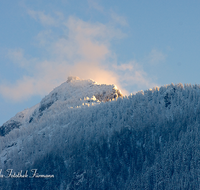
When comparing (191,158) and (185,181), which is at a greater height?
(191,158)

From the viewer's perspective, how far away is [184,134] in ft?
568

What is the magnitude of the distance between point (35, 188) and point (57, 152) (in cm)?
2563

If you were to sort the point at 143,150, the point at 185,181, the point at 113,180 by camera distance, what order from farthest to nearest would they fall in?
the point at 143,150
the point at 113,180
the point at 185,181

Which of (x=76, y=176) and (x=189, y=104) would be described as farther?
(x=189, y=104)

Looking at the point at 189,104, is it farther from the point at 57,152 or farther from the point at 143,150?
the point at 57,152

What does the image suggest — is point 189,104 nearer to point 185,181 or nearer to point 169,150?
point 169,150

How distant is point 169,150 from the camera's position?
170m

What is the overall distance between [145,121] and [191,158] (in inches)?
1776

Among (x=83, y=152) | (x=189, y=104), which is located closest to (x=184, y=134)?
(x=189, y=104)

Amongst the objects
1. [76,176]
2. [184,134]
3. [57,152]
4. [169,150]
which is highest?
[184,134]

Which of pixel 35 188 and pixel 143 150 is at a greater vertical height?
pixel 143 150

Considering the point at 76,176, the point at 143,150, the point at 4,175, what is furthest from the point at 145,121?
the point at 4,175

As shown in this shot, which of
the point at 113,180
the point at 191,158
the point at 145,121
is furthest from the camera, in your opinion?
the point at 145,121

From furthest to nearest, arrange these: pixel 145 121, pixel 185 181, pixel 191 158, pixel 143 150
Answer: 1. pixel 145 121
2. pixel 143 150
3. pixel 191 158
4. pixel 185 181
